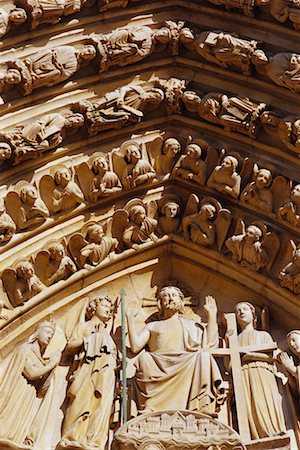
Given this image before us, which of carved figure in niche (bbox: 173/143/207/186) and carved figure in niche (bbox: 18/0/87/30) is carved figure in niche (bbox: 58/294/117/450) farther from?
carved figure in niche (bbox: 18/0/87/30)

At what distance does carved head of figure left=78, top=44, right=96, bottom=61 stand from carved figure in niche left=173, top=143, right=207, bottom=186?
1.14m

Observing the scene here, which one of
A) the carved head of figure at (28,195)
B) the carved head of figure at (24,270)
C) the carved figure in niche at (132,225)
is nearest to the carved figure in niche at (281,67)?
the carved figure in niche at (132,225)

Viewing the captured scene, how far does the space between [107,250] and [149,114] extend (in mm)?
1371

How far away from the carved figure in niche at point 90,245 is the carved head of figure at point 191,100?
4.60 ft

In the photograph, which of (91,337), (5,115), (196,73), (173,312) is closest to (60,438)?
(91,337)

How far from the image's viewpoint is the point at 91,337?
8.62m

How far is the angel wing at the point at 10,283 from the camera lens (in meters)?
8.71

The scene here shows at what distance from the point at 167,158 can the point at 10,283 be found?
1.93 m

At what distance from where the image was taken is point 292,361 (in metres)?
8.41

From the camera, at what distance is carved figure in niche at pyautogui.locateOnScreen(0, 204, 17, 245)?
872cm

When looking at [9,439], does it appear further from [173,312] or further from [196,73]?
[196,73]

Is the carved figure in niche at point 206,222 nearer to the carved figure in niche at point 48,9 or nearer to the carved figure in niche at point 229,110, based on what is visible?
the carved figure in niche at point 229,110

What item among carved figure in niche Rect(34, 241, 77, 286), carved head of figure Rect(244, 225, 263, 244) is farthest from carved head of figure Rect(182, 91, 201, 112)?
carved figure in niche Rect(34, 241, 77, 286)

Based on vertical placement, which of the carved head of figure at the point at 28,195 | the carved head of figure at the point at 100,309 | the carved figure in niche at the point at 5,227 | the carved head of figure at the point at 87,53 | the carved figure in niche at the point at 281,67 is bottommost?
the carved head of figure at the point at 100,309
